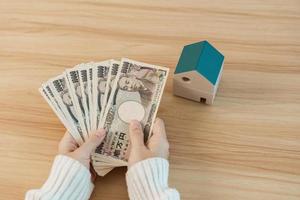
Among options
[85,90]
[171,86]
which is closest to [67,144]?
[85,90]

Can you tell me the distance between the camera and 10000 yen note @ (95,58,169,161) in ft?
2.67

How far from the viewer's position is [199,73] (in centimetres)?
81

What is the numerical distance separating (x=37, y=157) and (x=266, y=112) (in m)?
0.53

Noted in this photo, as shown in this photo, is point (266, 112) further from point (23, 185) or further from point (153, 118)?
point (23, 185)

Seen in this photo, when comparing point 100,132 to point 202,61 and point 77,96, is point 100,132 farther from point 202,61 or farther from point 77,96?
point 202,61

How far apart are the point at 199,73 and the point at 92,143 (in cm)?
28

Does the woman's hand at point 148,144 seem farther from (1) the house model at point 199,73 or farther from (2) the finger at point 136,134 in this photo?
(1) the house model at point 199,73

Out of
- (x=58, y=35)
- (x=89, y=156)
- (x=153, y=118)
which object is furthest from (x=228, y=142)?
(x=58, y=35)

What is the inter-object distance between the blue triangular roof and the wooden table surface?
8cm

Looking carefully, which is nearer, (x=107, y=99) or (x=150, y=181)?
(x=150, y=181)

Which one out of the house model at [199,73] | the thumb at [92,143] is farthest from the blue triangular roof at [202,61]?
the thumb at [92,143]

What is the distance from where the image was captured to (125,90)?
869 mm

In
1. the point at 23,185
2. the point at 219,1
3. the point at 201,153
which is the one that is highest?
the point at 219,1

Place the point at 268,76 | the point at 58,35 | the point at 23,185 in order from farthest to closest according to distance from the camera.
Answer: the point at 58,35 → the point at 268,76 → the point at 23,185
